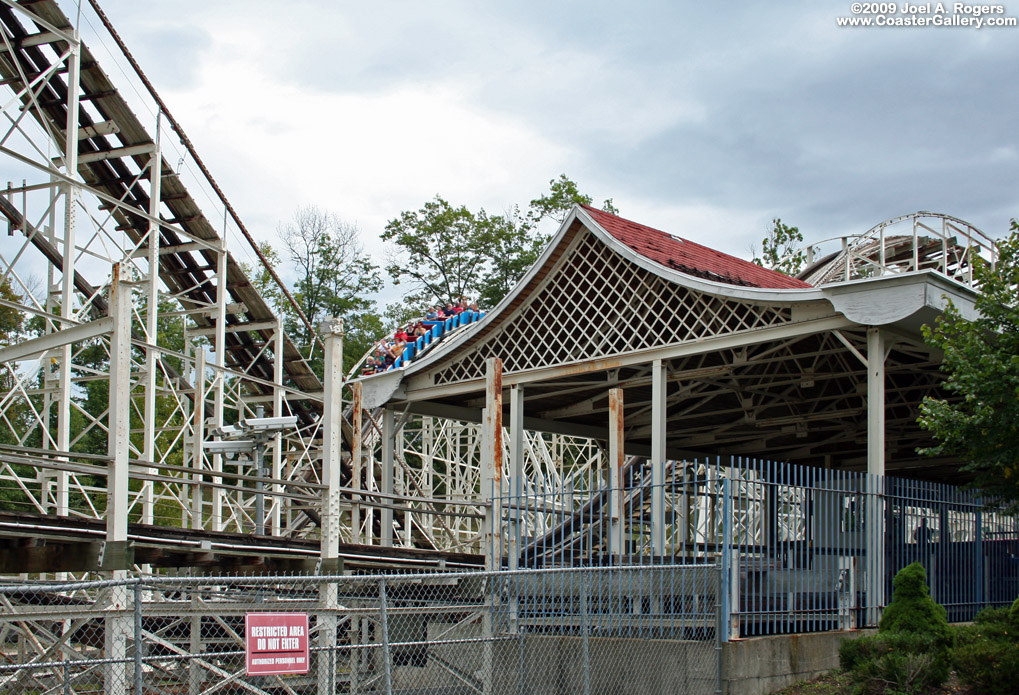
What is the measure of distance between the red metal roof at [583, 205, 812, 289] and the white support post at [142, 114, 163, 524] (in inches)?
307

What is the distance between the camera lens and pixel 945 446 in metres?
13.0

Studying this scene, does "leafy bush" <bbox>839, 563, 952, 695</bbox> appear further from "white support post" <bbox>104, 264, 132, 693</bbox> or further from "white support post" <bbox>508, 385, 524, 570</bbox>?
"white support post" <bbox>104, 264, 132, 693</bbox>

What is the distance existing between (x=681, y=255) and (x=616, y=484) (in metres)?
4.76

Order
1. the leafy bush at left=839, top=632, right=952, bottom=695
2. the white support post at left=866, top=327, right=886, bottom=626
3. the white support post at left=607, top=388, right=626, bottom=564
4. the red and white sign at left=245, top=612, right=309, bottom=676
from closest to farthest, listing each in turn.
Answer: the red and white sign at left=245, top=612, right=309, bottom=676
the leafy bush at left=839, top=632, right=952, bottom=695
the white support post at left=866, top=327, right=886, bottom=626
the white support post at left=607, top=388, right=626, bottom=564

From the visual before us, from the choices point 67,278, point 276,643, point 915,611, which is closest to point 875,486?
point 915,611

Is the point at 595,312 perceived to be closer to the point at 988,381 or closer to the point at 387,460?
the point at 387,460

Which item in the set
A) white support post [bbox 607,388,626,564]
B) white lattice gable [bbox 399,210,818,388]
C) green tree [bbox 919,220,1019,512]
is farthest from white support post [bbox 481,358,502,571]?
green tree [bbox 919,220,1019,512]

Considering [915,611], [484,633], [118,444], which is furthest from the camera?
[484,633]

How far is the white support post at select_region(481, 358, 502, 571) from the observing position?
14.7m

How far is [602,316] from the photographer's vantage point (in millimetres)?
16562

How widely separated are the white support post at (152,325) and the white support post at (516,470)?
19.1 feet

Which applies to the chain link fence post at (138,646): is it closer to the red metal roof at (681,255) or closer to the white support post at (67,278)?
the red metal roof at (681,255)

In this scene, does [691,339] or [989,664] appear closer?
[989,664]

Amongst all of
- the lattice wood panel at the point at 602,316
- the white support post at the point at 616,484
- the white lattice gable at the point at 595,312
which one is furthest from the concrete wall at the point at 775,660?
the lattice wood panel at the point at 602,316
